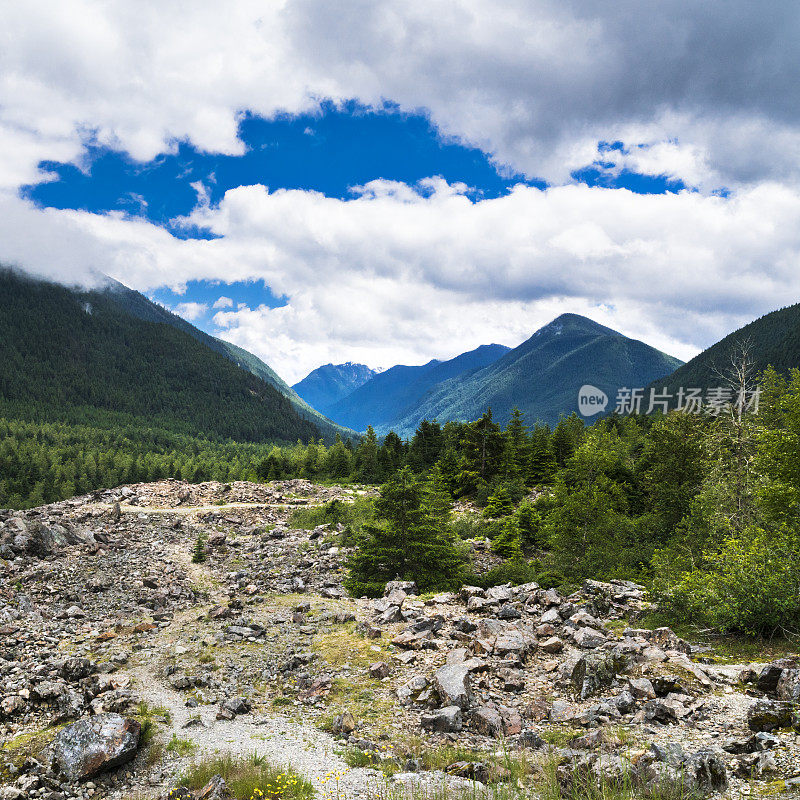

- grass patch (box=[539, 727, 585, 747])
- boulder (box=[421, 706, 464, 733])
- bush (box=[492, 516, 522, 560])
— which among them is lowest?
bush (box=[492, 516, 522, 560])

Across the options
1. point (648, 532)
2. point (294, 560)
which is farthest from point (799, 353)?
point (294, 560)

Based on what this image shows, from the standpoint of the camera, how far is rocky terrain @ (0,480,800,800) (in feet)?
26.7

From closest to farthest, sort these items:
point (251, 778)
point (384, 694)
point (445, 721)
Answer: point (251, 778) → point (445, 721) → point (384, 694)

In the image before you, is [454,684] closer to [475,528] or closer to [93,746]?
[93,746]

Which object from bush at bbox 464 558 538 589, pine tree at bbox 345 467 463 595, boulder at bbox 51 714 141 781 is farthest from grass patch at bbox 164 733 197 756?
bush at bbox 464 558 538 589

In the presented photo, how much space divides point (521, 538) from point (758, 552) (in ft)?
70.6

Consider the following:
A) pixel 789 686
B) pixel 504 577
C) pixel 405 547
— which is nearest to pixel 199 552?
pixel 405 547

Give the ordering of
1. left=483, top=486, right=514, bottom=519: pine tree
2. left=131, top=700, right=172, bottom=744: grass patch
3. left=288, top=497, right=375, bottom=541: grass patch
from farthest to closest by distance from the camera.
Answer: left=483, top=486, right=514, bottom=519: pine tree
left=288, top=497, right=375, bottom=541: grass patch
left=131, top=700, right=172, bottom=744: grass patch

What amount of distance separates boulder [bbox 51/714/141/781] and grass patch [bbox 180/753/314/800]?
150 centimetres

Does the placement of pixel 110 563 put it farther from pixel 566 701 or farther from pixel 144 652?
pixel 566 701

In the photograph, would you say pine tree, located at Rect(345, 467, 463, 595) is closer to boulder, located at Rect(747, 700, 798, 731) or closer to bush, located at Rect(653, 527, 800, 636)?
bush, located at Rect(653, 527, 800, 636)

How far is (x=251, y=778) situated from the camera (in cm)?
841

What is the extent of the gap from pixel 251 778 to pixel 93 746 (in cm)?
347

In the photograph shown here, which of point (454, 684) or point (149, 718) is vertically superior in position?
point (454, 684)
